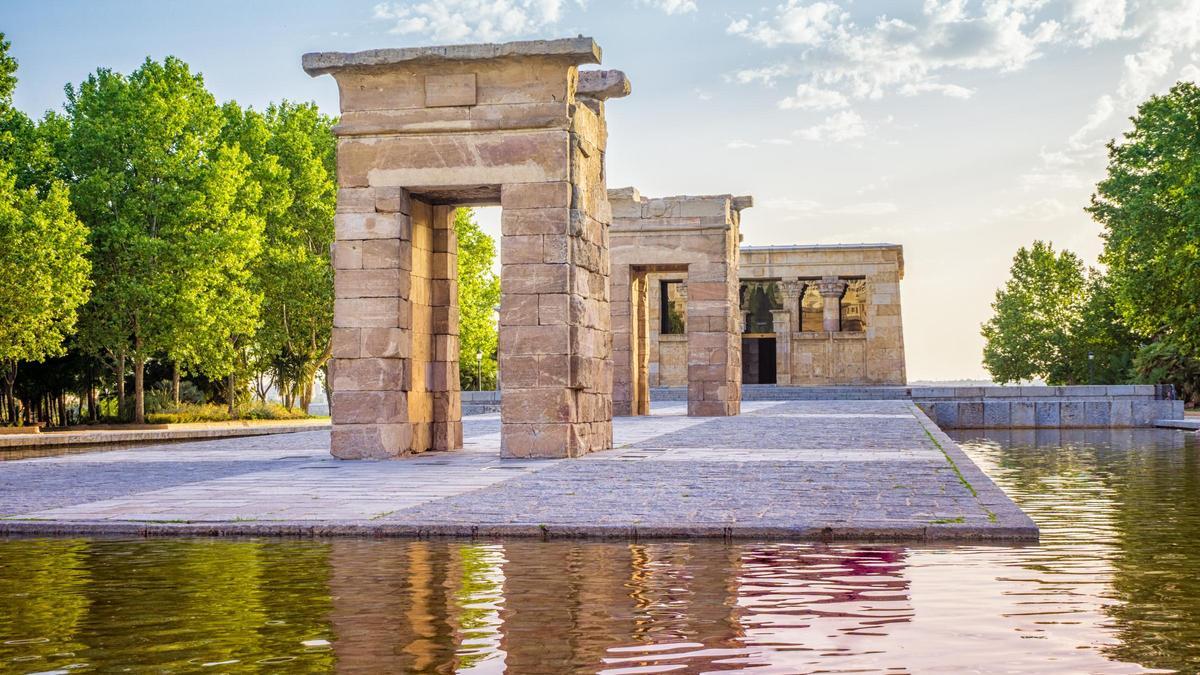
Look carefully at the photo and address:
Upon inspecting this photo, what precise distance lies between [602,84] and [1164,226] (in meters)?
27.1

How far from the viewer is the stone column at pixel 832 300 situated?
58.4m

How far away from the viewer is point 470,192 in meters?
18.6

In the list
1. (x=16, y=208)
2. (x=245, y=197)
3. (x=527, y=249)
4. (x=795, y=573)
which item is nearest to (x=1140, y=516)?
(x=795, y=573)

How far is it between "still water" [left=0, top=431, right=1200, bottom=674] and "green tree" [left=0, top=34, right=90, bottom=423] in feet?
90.4

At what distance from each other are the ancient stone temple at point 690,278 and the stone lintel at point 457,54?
1611 cm

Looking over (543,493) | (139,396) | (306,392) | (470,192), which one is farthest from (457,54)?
(306,392)

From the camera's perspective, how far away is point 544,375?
1791cm

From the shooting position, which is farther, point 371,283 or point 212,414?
point 212,414

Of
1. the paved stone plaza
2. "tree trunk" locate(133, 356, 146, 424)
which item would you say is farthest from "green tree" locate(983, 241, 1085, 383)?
the paved stone plaza

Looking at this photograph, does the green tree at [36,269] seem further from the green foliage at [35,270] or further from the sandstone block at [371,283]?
the sandstone block at [371,283]

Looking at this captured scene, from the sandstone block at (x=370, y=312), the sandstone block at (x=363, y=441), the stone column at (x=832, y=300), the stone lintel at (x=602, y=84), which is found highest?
the stone lintel at (x=602, y=84)

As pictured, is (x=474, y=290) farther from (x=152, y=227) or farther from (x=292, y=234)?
(x=152, y=227)

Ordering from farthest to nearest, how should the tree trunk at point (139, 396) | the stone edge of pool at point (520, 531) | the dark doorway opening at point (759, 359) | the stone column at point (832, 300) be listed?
the dark doorway opening at point (759, 359) < the stone column at point (832, 300) < the tree trunk at point (139, 396) < the stone edge of pool at point (520, 531)

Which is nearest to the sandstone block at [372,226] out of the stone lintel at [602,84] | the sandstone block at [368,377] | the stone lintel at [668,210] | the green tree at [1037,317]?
the sandstone block at [368,377]
